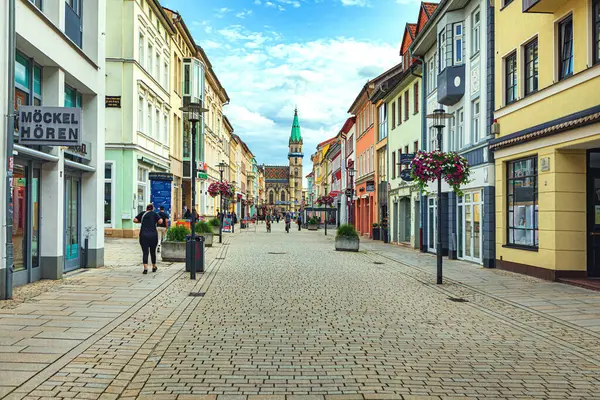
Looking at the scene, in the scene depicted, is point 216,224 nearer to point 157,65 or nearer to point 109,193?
point 109,193

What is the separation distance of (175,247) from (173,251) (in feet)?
0.47

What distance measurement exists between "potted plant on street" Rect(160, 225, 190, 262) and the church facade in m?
162

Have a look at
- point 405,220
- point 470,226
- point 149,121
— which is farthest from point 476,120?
point 149,121

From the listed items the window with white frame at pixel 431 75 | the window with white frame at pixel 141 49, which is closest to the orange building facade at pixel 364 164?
the window with white frame at pixel 431 75

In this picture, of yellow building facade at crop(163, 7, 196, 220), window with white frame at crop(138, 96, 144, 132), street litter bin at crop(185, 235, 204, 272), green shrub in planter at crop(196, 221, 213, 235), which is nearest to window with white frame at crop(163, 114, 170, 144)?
yellow building facade at crop(163, 7, 196, 220)

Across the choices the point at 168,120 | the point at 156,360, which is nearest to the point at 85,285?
the point at 156,360

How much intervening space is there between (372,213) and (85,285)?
30.7 meters

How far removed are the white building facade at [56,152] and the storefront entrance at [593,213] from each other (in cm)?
1218

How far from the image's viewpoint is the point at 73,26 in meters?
14.5

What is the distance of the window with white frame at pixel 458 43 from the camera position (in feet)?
69.6

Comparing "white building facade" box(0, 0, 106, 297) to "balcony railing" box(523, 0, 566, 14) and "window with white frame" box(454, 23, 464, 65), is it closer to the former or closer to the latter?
"balcony railing" box(523, 0, 566, 14)

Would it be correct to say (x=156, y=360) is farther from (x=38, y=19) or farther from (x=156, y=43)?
(x=156, y=43)

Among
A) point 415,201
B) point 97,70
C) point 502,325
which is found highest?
point 97,70

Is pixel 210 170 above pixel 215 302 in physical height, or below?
above
